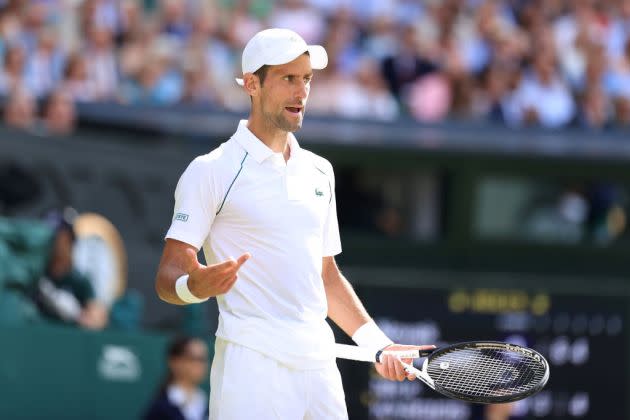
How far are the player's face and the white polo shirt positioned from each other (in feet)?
0.41

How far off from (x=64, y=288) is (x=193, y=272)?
462cm

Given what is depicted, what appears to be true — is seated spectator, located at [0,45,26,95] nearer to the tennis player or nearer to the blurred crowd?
the blurred crowd

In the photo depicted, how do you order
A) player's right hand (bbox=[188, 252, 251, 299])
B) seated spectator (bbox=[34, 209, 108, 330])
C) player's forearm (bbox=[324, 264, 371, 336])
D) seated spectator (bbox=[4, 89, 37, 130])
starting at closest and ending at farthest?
player's right hand (bbox=[188, 252, 251, 299]) → player's forearm (bbox=[324, 264, 371, 336]) → seated spectator (bbox=[34, 209, 108, 330]) → seated spectator (bbox=[4, 89, 37, 130])

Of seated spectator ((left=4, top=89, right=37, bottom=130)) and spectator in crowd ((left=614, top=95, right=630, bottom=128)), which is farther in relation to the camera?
spectator in crowd ((left=614, top=95, right=630, bottom=128))

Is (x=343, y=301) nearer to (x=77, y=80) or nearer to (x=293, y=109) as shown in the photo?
(x=293, y=109)

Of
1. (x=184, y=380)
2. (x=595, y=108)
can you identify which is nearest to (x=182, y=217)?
(x=184, y=380)

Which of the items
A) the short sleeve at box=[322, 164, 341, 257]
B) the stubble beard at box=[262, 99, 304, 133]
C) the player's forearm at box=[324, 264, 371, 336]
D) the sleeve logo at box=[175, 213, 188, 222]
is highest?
the stubble beard at box=[262, 99, 304, 133]

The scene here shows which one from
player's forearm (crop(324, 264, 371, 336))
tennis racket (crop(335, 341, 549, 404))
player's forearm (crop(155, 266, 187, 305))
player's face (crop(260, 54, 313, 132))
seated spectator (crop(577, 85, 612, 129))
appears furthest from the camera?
seated spectator (crop(577, 85, 612, 129))

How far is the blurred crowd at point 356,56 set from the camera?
392 inches

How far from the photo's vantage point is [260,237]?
14.0 feet

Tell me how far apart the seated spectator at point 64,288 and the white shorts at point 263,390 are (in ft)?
13.5

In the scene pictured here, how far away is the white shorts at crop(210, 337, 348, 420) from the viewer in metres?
4.19

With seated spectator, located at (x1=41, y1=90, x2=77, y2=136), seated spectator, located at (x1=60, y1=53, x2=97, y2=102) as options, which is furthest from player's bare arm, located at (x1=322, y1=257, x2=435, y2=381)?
seated spectator, located at (x1=60, y1=53, x2=97, y2=102)

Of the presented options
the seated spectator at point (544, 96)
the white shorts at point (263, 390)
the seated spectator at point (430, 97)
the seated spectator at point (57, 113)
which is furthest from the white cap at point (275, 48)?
the seated spectator at point (544, 96)
